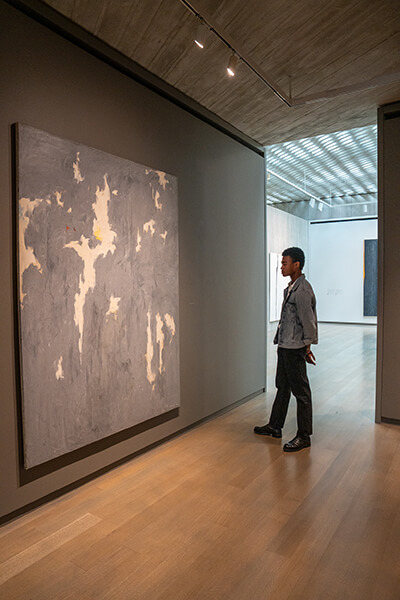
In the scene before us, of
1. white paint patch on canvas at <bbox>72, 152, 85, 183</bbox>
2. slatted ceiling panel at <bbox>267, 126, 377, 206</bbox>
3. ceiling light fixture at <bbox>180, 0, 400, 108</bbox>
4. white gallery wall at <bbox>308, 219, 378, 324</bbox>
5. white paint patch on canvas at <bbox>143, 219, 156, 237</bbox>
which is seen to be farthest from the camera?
white gallery wall at <bbox>308, 219, 378, 324</bbox>

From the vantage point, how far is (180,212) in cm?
417

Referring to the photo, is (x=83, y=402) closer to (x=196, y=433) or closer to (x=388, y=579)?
(x=196, y=433)

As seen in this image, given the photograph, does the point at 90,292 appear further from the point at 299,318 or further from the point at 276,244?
the point at 276,244

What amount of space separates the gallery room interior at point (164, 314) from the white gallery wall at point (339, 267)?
10.6m

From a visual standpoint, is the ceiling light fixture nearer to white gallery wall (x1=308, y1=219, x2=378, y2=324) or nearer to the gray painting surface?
the gray painting surface

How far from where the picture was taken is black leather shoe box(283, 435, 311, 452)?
3.79 m

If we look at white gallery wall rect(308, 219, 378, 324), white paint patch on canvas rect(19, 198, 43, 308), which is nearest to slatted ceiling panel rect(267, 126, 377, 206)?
white gallery wall rect(308, 219, 378, 324)

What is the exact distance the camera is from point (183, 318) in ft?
13.9

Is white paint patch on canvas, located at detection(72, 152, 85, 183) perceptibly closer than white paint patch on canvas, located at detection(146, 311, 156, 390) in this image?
Yes

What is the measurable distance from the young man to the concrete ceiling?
1.58 meters

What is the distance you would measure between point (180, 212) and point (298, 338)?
5.42 feet

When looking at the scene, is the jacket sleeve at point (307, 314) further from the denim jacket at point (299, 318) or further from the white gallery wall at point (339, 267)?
the white gallery wall at point (339, 267)

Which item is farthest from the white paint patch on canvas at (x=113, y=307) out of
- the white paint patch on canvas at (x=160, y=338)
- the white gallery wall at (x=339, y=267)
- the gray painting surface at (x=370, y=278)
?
the white gallery wall at (x=339, y=267)

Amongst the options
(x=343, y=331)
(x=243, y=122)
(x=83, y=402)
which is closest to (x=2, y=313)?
(x=83, y=402)
